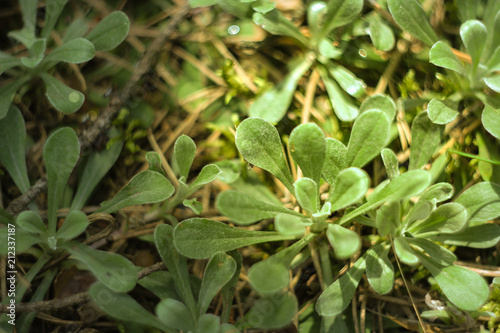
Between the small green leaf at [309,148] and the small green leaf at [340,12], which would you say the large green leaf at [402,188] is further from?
the small green leaf at [340,12]

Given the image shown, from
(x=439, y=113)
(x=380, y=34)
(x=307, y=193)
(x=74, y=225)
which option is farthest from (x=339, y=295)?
(x=380, y=34)

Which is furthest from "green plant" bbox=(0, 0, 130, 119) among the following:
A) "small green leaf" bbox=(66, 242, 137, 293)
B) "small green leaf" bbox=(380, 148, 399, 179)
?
"small green leaf" bbox=(380, 148, 399, 179)

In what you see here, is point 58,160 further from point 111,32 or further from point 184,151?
point 111,32

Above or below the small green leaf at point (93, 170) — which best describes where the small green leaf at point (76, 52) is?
above

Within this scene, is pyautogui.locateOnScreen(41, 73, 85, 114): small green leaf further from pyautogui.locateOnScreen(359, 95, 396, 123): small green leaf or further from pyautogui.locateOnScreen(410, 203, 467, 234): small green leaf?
pyautogui.locateOnScreen(410, 203, 467, 234): small green leaf

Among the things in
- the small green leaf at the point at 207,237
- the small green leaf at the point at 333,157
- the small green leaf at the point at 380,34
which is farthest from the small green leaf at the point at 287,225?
the small green leaf at the point at 380,34
